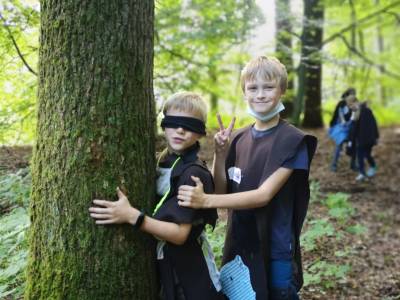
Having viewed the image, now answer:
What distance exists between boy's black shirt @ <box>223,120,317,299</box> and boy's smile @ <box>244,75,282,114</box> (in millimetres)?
161

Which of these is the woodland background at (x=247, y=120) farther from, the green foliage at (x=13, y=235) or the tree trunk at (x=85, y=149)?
the tree trunk at (x=85, y=149)

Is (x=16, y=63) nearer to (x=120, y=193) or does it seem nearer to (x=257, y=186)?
(x=120, y=193)

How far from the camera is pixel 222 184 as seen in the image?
3.22 meters

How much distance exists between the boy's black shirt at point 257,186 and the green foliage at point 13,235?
1.61 m

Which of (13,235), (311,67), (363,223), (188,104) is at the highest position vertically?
(311,67)

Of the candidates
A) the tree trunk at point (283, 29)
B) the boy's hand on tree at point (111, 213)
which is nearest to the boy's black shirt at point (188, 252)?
the boy's hand on tree at point (111, 213)

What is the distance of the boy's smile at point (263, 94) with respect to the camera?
2924mm

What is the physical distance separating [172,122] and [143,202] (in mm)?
535

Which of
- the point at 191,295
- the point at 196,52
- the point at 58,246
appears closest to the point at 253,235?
the point at 191,295

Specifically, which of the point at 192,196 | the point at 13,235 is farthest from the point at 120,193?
the point at 13,235

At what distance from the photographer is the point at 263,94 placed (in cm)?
293

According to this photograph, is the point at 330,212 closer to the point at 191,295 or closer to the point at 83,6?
the point at 191,295

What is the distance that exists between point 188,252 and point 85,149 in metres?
0.90

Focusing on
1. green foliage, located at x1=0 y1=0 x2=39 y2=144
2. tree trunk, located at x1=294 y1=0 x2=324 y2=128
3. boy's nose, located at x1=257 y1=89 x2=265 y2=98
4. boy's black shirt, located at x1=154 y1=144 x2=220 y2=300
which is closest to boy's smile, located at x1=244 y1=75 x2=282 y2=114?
boy's nose, located at x1=257 y1=89 x2=265 y2=98
